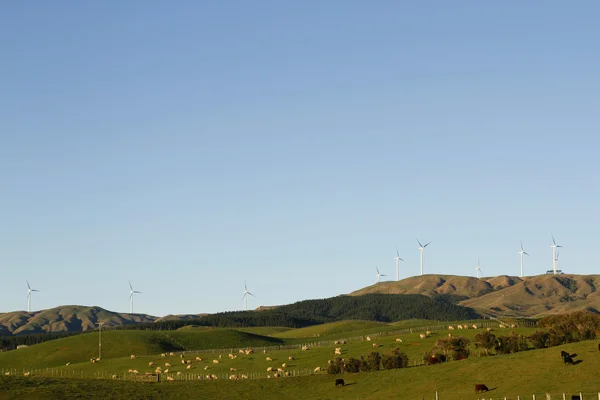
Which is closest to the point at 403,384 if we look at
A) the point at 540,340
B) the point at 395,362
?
the point at 395,362

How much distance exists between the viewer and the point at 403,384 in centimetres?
11756

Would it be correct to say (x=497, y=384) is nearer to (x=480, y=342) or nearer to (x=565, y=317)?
(x=480, y=342)

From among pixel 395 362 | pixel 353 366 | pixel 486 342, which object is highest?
pixel 486 342

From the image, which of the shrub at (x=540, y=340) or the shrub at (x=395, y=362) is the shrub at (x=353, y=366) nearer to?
the shrub at (x=395, y=362)

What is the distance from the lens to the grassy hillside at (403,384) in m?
102

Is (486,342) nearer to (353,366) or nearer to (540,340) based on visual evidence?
(540,340)

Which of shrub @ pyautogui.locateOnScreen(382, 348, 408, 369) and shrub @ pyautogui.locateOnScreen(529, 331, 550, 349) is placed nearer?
shrub @ pyautogui.locateOnScreen(382, 348, 408, 369)

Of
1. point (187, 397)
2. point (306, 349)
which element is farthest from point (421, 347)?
point (187, 397)

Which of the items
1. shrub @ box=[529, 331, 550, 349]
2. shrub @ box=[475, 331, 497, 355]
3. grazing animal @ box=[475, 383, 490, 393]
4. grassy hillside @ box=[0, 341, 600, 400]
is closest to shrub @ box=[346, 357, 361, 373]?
grassy hillside @ box=[0, 341, 600, 400]

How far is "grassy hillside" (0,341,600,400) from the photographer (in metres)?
102

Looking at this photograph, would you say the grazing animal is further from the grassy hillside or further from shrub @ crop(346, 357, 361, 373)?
shrub @ crop(346, 357, 361, 373)

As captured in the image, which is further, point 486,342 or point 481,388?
point 486,342

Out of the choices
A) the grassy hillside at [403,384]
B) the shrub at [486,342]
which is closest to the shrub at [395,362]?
the grassy hillside at [403,384]

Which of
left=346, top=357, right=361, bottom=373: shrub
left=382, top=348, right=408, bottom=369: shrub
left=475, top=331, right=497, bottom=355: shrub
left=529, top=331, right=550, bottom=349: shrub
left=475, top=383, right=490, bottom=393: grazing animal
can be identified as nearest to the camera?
left=475, top=383, right=490, bottom=393: grazing animal
